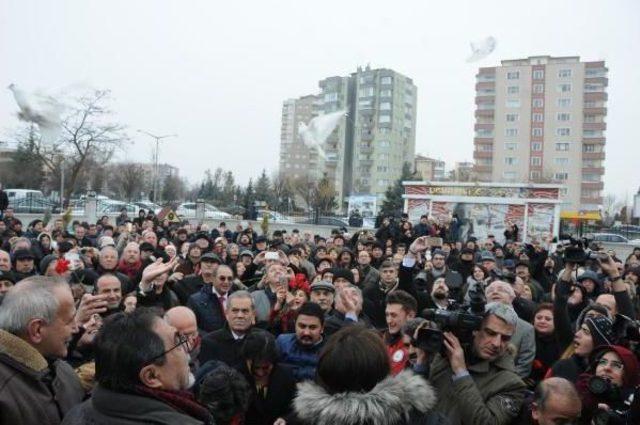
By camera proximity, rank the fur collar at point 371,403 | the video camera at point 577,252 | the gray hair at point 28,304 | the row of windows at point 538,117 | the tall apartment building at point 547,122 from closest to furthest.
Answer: the fur collar at point 371,403 < the gray hair at point 28,304 < the video camera at point 577,252 < the tall apartment building at point 547,122 < the row of windows at point 538,117

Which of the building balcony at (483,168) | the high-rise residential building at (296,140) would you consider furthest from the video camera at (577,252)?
the high-rise residential building at (296,140)

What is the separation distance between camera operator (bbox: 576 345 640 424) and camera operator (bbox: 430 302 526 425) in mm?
354

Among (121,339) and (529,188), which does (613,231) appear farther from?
(121,339)

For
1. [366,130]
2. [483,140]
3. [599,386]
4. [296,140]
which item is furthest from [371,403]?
[296,140]

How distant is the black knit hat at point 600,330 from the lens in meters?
3.70

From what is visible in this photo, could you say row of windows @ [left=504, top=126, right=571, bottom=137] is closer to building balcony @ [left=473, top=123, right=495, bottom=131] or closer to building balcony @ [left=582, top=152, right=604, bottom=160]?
building balcony @ [left=473, top=123, right=495, bottom=131]

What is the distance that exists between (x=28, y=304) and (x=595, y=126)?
88.8m

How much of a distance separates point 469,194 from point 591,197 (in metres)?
65.4

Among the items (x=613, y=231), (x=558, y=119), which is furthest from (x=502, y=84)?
(x=613, y=231)

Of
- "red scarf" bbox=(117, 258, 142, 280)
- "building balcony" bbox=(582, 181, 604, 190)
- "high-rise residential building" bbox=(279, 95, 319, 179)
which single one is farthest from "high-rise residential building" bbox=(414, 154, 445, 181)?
"red scarf" bbox=(117, 258, 142, 280)

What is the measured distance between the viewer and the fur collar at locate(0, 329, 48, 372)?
254 centimetres

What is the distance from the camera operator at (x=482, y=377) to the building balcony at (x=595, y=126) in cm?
8674

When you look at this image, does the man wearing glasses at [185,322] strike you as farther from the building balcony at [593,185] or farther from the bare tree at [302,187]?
the building balcony at [593,185]

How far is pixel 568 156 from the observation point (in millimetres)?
81062
